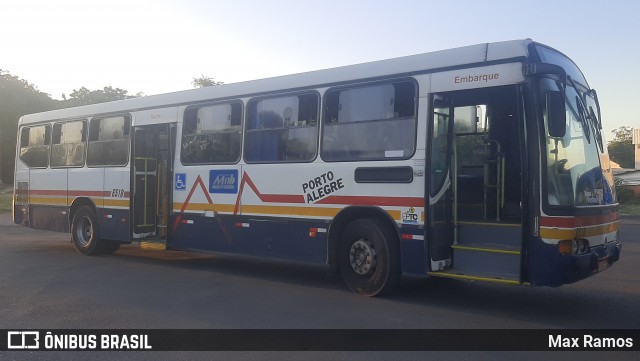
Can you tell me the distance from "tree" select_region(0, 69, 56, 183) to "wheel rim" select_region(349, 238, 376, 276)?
5066cm

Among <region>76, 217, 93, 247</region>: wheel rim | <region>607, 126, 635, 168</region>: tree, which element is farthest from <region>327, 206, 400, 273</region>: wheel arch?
<region>607, 126, 635, 168</region>: tree

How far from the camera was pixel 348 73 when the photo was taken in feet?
29.6

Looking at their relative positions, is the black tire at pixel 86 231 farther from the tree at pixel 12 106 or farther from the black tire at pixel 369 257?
the tree at pixel 12 106

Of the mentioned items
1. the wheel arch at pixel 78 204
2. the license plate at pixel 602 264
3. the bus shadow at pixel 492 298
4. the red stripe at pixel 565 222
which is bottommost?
the bus shadow at pixel 492 298

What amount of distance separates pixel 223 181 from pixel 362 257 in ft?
10.9

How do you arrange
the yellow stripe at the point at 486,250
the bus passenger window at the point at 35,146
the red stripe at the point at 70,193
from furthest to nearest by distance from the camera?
the bus passenger window at the point at 35,146 < the red stripe at the point at 70,193 < the yellow stripe at the point at 486,250

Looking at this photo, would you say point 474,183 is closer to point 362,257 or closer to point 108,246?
point 362,257

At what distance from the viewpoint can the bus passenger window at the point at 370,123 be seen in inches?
326

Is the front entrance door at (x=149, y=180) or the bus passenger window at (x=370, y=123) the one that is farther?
the front entrance door at (x=149, y=180)

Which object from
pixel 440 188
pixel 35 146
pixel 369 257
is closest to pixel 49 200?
pixel 35 146

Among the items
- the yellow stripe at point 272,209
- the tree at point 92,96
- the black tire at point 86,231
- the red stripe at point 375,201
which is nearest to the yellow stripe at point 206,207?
the yellow stripe at point 272,209

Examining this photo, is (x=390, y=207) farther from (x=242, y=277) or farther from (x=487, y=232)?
(x=242, y=277)

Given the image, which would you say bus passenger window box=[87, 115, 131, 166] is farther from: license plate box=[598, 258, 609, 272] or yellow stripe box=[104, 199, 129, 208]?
license plate box=[598, 258, 609, 272]

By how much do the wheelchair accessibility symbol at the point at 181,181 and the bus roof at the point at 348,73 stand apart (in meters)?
1.41
